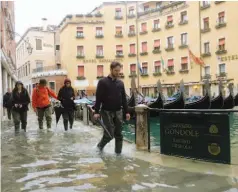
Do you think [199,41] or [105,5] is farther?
[105,5]

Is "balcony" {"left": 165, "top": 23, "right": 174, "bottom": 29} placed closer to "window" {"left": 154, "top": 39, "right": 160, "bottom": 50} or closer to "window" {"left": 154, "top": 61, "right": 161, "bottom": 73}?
"window" {"left": 154, "top": 39, "right": 160, "bottom": 50}

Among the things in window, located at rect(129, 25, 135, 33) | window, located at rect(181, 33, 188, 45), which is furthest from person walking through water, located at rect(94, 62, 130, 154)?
window, located at rect(129, 25, 135, 33)

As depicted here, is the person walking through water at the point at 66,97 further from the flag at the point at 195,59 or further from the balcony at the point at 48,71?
the balcony at the point at 48,71

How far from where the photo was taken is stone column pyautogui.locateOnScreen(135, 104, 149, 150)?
592 centimetres

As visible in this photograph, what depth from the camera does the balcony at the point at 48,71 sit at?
4300 centimetres

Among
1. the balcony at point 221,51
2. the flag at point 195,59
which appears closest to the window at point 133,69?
the flag at point 195,59

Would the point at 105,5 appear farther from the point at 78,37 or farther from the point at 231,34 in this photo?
the point at 231,34

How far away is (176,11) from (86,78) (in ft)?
41.6

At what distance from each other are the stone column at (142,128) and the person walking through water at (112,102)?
48 cm

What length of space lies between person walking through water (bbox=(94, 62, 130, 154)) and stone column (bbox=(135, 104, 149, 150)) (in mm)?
478

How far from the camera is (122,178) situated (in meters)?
4.02

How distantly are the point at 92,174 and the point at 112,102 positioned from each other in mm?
1364

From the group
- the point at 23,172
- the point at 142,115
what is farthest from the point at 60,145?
the point at 23,172

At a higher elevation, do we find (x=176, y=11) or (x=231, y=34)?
(x=176, y=11)
